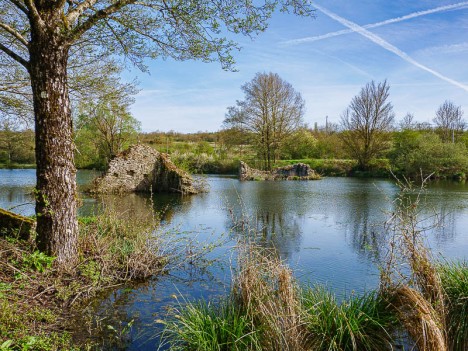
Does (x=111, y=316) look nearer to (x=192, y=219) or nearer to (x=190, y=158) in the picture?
(x=192, y=219)

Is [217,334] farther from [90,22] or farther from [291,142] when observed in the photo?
[291,142]

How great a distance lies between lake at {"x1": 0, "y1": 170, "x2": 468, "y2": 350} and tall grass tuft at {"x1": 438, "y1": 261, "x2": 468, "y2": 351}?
1.26 meters

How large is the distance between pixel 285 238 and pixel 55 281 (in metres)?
6.35

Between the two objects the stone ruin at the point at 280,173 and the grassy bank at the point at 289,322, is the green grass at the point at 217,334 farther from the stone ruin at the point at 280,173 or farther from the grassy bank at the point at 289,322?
the stone ruin at the point at 280,173

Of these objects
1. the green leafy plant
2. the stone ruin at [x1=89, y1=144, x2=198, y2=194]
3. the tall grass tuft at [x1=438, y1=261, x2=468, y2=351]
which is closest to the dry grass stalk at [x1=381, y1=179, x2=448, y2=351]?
the tall grass tuft at [x1=438, y1=261, x2=468, y2=351]

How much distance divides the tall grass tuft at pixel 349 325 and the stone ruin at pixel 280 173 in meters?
29.0

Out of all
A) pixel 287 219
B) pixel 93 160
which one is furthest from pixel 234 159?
pixel 287 219

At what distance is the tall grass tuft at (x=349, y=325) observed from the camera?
419cm

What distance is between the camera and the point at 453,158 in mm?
33812

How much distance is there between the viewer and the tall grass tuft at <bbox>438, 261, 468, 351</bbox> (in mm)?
4426

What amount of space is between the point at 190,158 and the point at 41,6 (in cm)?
3274

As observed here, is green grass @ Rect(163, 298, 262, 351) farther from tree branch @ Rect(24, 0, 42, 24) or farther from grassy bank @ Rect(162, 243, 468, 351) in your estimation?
tree branch @ Rect(24, 0, 42, 24)

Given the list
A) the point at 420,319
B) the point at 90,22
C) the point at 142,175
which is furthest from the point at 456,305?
the point at 142,175

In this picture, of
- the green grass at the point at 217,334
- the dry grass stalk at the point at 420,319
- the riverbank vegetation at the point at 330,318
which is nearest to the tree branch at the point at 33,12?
the riverbank vegetation at the point at 330,318
